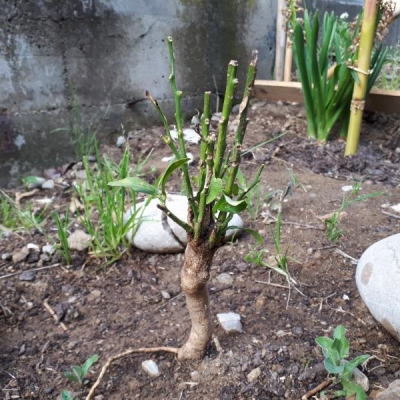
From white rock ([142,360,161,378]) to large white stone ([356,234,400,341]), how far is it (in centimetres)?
60

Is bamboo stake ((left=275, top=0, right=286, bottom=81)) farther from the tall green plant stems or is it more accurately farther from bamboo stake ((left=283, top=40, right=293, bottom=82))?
the tall green plant stems

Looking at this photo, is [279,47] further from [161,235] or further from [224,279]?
[224,279]

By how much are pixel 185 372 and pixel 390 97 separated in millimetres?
2221

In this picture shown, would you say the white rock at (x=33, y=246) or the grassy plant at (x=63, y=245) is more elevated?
the grassy plant at (x=63, y=245)

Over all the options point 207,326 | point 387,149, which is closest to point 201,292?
point 207,326

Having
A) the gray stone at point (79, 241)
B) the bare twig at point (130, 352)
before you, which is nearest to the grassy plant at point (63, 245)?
the gray stone at point (79, 241)

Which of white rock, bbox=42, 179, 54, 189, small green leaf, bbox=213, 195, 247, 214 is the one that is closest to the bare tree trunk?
small green leaf, bbox=213, 195, 247, 214

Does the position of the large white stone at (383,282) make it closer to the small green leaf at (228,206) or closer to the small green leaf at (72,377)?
the small green leaf at (228,206)

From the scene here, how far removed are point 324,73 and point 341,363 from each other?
195 centimetres

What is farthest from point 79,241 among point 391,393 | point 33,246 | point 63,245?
point 391,393

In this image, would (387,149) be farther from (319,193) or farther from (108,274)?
(108,274)

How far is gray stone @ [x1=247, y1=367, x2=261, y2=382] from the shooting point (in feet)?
3.40

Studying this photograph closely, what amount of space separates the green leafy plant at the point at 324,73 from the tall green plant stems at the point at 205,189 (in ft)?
5.86

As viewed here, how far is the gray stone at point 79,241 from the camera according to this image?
163 centimetres
